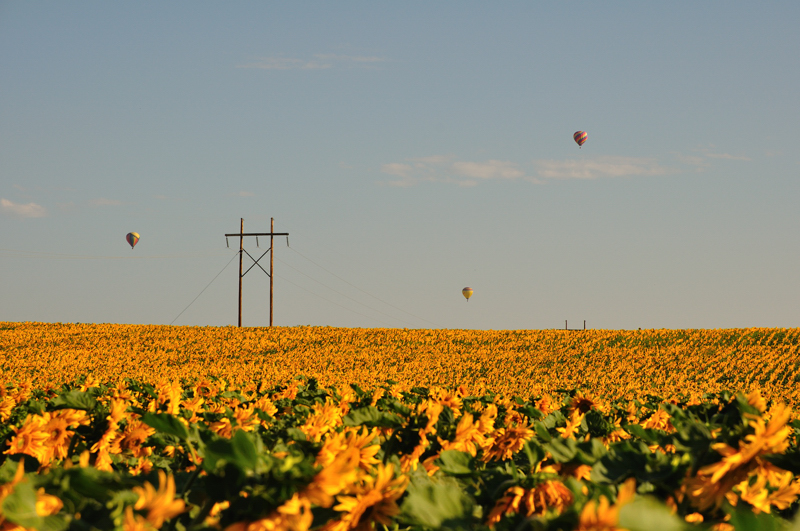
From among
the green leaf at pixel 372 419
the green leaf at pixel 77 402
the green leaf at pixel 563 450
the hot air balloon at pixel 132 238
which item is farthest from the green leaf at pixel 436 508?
the hot air balloon at pixel 132 238

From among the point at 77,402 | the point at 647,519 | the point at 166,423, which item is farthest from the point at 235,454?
the point at 77,402

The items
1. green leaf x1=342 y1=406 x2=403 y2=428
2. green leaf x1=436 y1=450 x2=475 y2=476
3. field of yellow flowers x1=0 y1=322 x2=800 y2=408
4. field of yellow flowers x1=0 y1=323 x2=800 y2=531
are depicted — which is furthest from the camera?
field of yellow flowers x1=0 y1=322 x2=800 y2=408

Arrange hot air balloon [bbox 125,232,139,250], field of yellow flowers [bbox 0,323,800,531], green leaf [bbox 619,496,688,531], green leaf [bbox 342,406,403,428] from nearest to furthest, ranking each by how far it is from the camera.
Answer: green leaf [bbox 619,496,688,531], field of yellow flowers [bbox 0,323,800,531], green leaf [bbox 342,406,403,428], hot air balloon [bbox 125,232,139,250]

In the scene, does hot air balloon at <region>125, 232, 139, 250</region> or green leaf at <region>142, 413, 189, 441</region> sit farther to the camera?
hot air balloon at <region>125, 232, 139, 250</region>

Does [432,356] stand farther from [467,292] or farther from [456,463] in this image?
[467,292]

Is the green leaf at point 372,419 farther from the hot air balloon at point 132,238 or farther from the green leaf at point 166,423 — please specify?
the hot air balloon at point 132,238

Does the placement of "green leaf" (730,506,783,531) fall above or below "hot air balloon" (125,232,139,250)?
below

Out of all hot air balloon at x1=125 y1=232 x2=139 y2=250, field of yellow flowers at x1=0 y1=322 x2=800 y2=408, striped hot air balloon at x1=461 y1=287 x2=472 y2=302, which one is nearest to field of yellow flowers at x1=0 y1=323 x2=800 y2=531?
field of yellow flowers at x1=0 y1=322 x2=800 y2=408

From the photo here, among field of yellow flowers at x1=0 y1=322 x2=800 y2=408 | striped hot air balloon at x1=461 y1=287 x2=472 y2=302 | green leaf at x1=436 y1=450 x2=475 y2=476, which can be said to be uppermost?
striped hot air balloon at x1=461 y1=287 x2=472 y2=302

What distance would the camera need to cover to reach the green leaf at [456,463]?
210 cm

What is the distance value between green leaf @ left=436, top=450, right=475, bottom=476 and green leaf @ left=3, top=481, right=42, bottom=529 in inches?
46.3

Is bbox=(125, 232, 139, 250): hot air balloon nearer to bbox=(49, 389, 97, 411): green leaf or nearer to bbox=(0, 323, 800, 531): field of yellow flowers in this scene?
bbox=(0, 323, 800, 531): field of yellow flowers

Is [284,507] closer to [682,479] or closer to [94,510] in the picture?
[94,510]

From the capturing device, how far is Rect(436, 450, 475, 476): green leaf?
2.10 metres
